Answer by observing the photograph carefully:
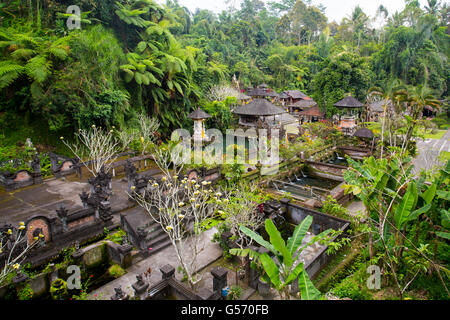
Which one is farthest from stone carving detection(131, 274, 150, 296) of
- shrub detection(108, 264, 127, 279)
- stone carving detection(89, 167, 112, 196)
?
stone carving detection(89, 167, 112, 196)

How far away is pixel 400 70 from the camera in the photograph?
34.2m

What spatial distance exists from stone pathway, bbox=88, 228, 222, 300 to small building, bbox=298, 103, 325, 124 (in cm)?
2251

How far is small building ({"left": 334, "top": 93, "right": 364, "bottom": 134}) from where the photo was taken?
23.5m

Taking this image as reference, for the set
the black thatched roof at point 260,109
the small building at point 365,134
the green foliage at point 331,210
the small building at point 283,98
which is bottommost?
the green foliage at point 331,210

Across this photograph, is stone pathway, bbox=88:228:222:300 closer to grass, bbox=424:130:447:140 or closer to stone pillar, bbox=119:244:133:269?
stone pillar, bbox=119:244:133:269

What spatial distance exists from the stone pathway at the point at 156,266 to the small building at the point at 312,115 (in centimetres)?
2251

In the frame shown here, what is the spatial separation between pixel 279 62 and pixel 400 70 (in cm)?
1565

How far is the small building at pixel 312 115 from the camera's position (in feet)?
93.8

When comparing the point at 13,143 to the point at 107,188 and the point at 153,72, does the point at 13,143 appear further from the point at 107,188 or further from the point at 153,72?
the point at 153,72

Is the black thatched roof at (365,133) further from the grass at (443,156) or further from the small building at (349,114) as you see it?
the small building at (349,114)

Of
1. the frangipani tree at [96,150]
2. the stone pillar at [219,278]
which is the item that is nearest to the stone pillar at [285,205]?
the stone pillar at [219,278]
